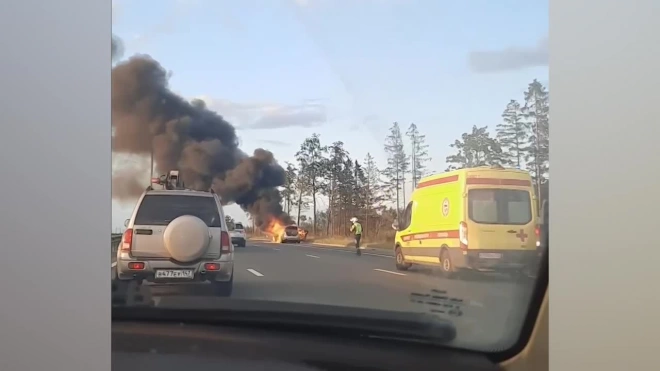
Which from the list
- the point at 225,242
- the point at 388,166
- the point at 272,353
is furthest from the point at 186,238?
the point at 388,166

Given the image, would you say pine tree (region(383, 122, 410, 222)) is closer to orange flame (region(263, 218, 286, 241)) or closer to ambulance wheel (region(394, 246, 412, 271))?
ambulance wheel (region(394, 246, 412, 271))

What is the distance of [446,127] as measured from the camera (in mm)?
2627

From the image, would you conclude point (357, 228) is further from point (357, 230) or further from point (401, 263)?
point (401, 263)

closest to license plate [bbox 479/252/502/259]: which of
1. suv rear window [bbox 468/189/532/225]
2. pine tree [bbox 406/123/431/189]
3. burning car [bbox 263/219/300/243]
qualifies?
suv rear window [bbox 468/189/532/225]

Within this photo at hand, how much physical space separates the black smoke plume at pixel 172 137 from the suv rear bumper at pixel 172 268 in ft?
0.76

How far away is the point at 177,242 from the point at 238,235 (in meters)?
0.22

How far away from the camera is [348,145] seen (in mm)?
2645

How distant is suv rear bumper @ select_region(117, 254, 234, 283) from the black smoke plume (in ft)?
0.76

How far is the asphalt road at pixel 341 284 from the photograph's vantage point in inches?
104
